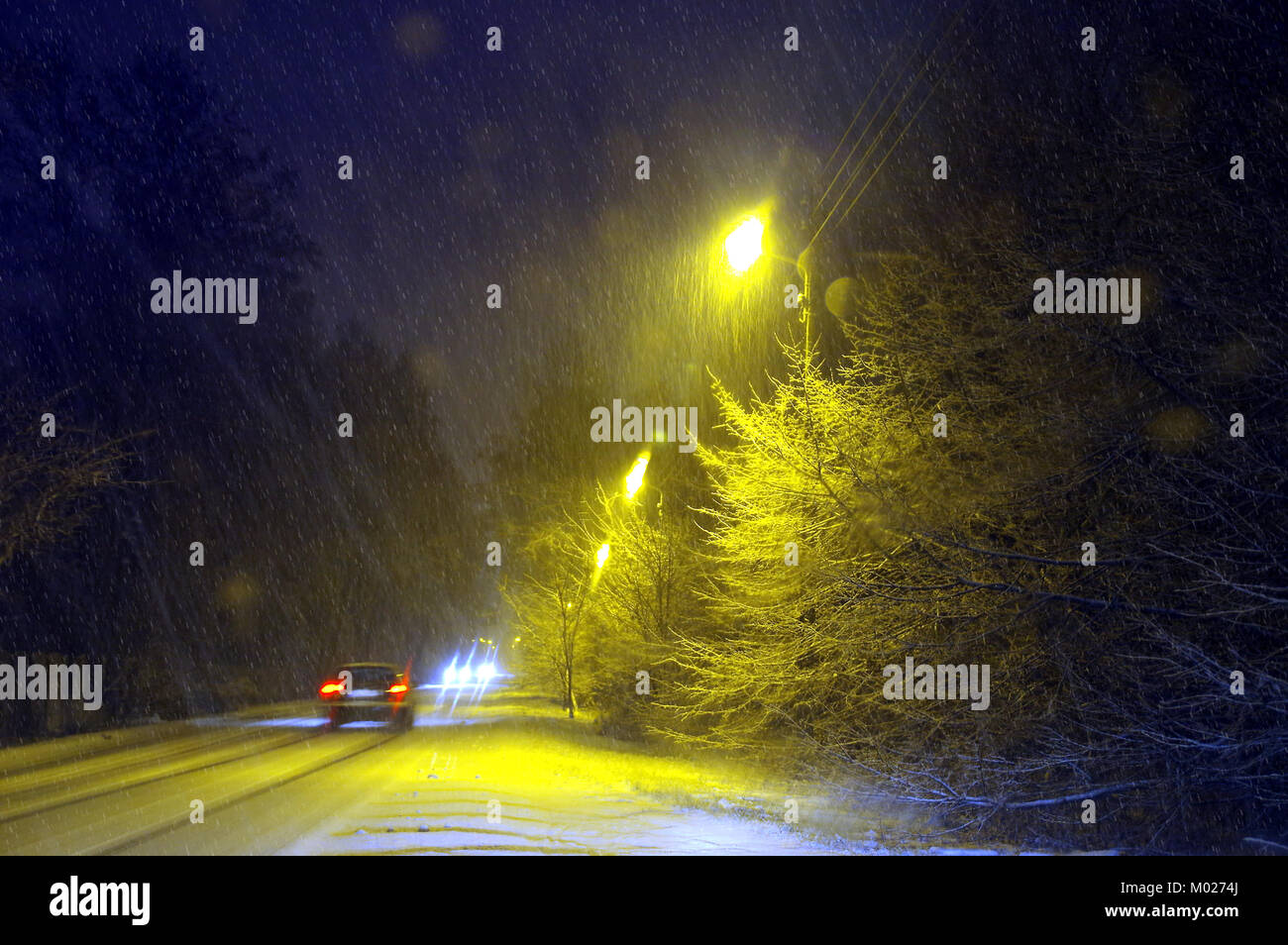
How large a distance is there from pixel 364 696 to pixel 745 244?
15.4 metres

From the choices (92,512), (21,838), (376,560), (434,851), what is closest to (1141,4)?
(434,851)

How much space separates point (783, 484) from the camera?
10562mm

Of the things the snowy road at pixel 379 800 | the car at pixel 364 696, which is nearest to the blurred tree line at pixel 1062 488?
the snowy road at pixel 379 800

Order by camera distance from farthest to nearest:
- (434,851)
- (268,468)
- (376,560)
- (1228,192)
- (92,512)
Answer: (376,560), (268,468), (92,512), (1228,192), (434,851)

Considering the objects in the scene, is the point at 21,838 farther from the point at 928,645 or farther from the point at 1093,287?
the point at 1093,287

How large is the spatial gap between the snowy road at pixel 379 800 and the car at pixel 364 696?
108 inches

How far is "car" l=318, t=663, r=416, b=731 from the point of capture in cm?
2239

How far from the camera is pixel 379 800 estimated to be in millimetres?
10891

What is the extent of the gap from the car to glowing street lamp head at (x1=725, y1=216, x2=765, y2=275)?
15037 mm

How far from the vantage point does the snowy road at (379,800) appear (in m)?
8.42

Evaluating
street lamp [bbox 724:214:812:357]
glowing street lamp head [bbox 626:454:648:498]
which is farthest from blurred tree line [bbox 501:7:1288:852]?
glowing street lamp head [bbox 626:454:648:498]

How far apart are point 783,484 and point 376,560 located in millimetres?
33530

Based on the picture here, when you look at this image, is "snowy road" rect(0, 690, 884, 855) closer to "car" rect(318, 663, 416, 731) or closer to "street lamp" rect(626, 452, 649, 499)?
"car" rect(318, 663, 416, 731)

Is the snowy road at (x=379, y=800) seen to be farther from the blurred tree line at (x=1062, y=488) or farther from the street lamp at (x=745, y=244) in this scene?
the street lamp at (x=745, y=244)
